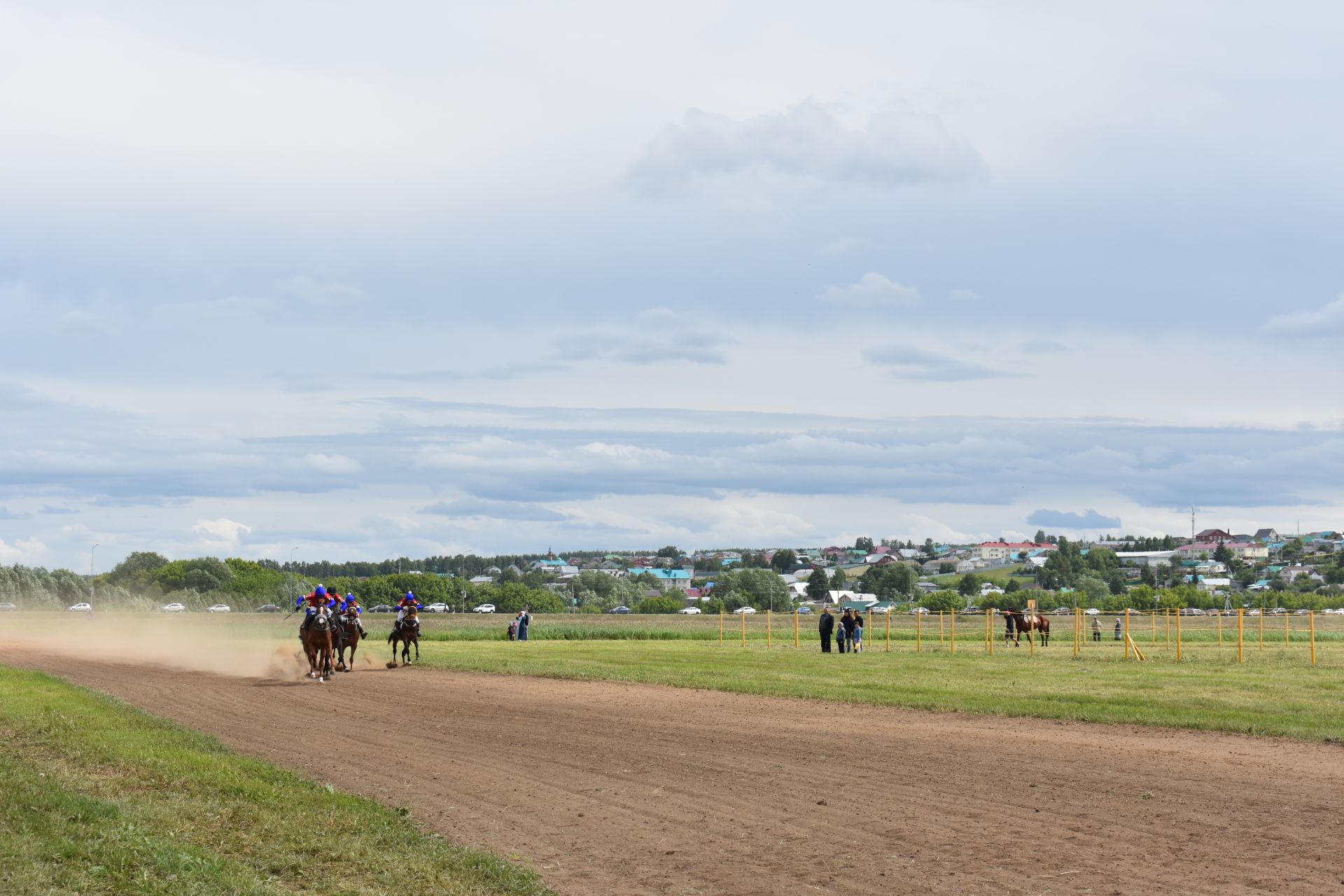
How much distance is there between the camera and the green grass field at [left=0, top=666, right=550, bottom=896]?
9633 mm

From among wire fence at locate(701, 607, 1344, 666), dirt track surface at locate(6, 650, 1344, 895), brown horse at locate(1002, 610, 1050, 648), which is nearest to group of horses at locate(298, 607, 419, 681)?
dirt track surface at locate(6, 650, 1344, 895)

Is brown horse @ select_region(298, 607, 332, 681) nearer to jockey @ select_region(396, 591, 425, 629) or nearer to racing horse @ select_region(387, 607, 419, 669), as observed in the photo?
jockey @ select_region(396, 591, 425, 629)

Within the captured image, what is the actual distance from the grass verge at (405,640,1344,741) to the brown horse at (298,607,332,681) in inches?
184

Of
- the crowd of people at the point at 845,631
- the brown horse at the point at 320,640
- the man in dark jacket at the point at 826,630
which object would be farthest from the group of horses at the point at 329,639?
the crowd of people at the point at 845,631

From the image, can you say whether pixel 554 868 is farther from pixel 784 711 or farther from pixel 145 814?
pixel 784 711

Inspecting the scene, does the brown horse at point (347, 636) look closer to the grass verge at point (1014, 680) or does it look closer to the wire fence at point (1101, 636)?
the grass verge at point (1014, 680)

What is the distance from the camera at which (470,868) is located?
10.8 m

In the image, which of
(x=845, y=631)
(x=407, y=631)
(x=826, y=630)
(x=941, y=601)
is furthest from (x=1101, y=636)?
(x=941, y=601)

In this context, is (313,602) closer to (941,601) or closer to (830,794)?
(830,794)

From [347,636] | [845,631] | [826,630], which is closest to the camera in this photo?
[347,636]

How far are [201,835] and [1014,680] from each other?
24019mm

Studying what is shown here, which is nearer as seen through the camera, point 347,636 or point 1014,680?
point 1014,680

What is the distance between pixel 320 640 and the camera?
3219cm

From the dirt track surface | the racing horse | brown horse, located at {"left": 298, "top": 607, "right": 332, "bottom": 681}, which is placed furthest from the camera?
the racing horse
